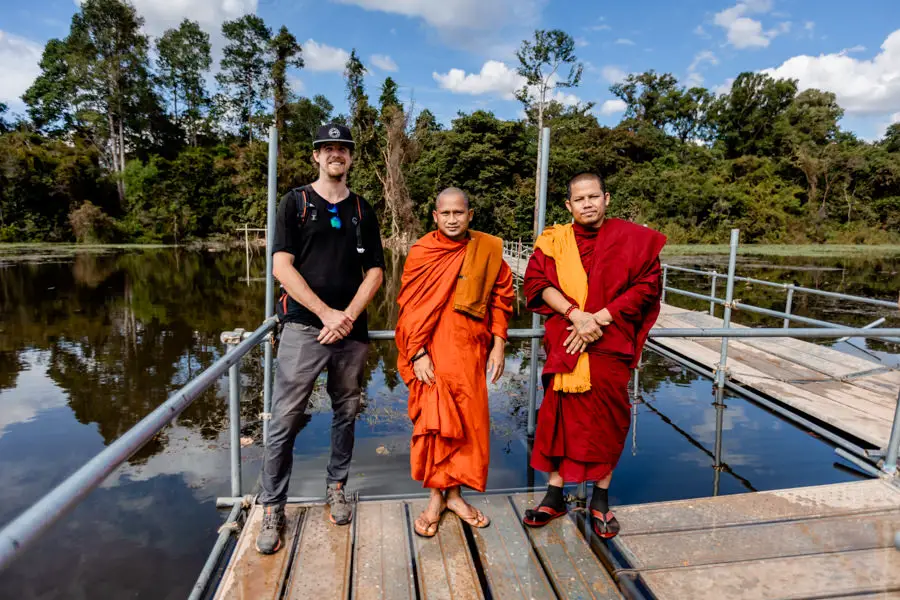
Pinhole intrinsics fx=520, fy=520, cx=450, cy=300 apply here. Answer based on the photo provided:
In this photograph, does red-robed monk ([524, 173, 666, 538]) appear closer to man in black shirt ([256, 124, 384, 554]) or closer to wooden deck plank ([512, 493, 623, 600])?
wooden deck plank ([512, 493, 623, 600])

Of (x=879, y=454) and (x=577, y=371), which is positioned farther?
(x=879, y=454)

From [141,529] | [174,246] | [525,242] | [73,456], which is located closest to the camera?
[141,529]

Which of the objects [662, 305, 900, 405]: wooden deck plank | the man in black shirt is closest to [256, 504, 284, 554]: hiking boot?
the man in black shirt

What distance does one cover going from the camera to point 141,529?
144 inches

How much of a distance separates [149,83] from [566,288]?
2055 inches

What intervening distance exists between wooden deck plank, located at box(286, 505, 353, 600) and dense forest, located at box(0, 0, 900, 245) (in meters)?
27.1

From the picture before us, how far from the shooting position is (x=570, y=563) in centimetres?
218

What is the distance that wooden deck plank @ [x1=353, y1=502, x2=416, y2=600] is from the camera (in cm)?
200

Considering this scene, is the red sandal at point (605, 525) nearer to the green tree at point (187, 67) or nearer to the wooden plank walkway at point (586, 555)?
the wooden plank walkway at point (586, 555)

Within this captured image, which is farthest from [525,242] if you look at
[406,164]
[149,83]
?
[149,83]

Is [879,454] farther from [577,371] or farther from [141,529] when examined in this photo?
[141,529]

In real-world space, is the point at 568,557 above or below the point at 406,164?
below

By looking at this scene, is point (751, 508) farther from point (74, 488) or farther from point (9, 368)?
point (9, 368)

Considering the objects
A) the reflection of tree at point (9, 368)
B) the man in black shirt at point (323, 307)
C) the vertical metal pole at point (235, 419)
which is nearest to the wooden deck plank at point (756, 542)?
the man in black shirt at point (323, 307)
